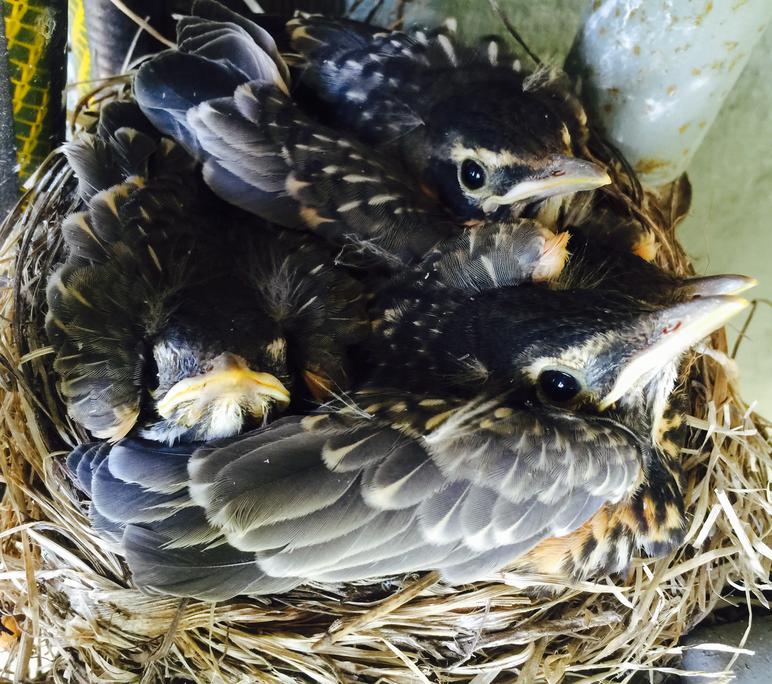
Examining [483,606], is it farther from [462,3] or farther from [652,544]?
[462,3]

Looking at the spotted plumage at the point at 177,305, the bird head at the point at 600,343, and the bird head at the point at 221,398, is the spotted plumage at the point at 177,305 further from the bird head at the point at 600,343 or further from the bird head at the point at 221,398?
the bird head at the point at 600,343

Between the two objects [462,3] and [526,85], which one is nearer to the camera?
[526,85]

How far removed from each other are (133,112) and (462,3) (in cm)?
69

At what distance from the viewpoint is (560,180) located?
964mm

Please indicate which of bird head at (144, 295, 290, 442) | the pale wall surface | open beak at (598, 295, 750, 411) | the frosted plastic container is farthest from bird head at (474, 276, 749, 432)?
the pale wall surface

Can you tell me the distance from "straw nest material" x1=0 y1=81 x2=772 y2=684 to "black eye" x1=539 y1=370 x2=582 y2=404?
0.24 meters

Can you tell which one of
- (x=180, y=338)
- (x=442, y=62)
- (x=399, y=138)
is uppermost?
(x=442, y=62)

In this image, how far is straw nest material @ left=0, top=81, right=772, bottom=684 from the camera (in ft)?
3.05

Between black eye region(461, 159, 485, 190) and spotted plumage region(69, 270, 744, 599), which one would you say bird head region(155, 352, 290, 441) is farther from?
black eye region(461, 159, 485, 190)

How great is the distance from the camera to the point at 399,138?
1133 mm

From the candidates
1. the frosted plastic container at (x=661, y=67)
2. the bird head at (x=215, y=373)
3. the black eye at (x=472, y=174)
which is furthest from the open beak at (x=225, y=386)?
the frosted plastic container at (x=661, y=67)

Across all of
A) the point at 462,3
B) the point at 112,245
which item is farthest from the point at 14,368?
the point at 462,3

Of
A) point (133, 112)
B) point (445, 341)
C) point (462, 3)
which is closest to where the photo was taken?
point (445, 341)

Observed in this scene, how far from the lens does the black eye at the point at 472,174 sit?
40.8 inches
